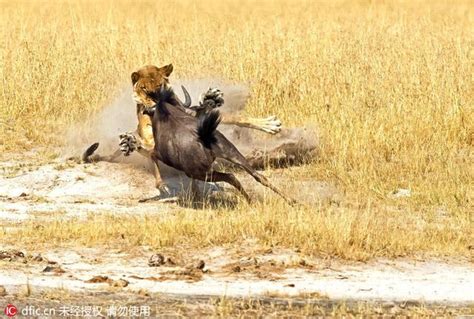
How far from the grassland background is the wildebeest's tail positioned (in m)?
1.00

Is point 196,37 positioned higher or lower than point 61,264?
higher

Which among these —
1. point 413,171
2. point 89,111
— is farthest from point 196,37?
point 413,171

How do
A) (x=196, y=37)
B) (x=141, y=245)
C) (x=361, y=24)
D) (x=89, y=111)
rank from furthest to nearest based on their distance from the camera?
(x=361, y=24)
(x=196, y=37)
(x=89, y=111)
(x=141, y=245)

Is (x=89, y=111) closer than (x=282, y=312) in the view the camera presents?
No

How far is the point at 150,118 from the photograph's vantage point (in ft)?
34.0

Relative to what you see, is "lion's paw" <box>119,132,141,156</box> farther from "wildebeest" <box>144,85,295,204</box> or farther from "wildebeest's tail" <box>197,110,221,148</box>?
"wildebeest's tail" <box>197,110,221,148</box>

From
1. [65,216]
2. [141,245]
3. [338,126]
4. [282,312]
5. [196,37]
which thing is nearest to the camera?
[282,312]

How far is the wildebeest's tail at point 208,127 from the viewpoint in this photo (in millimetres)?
9555

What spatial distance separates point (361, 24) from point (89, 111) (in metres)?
5.66

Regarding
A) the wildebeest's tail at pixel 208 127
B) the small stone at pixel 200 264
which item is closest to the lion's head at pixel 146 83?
the wildebeest's tail at pixel 208 127

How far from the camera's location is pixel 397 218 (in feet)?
30.9

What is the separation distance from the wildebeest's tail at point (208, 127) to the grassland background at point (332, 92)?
1.00 meters

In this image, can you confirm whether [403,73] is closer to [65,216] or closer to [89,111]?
[89,111]

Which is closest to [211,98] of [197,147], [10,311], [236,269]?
[197,147]
